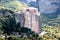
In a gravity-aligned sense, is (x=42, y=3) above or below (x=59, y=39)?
above

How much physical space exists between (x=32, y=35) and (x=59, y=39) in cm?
925

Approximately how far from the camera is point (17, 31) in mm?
64375

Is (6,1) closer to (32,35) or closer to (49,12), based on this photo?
(49,12)

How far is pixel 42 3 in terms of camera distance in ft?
448

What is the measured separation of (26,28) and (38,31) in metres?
7.46

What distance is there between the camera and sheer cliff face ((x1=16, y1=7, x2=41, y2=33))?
6994cm

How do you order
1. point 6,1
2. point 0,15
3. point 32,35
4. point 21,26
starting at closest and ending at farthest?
point 32,35 < point 21,26 < point 0,15 < point 6,1

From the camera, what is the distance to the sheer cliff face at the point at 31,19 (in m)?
69.9

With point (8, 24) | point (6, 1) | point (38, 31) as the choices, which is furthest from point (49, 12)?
point (8, 24)

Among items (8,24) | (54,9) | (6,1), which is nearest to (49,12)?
(54,9)

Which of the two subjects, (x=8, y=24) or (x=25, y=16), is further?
(x=25, y=16)

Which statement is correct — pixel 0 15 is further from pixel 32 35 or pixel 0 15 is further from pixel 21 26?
pixel 32 35

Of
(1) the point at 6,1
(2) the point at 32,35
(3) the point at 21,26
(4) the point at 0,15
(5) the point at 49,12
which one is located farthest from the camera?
(5) the point at 49,12

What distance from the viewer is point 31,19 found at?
72.1 metres
